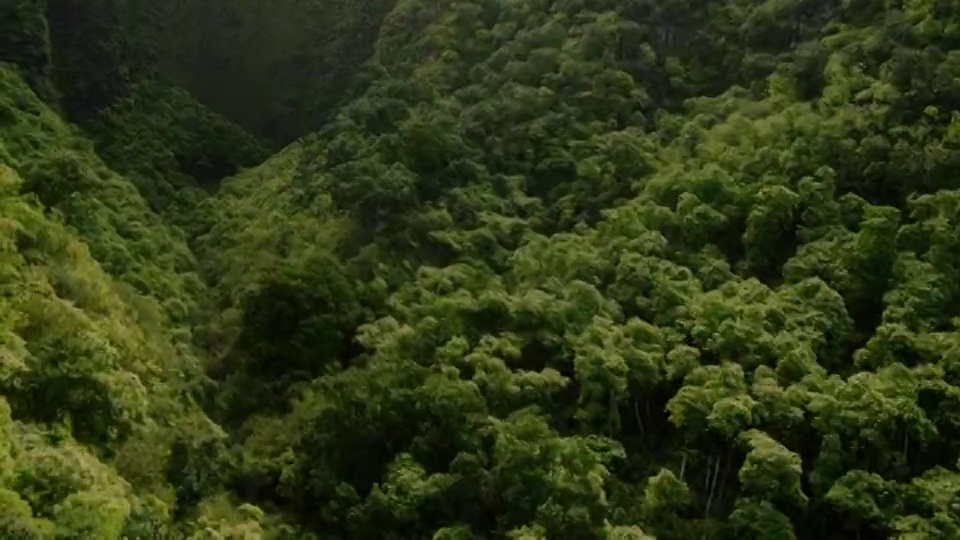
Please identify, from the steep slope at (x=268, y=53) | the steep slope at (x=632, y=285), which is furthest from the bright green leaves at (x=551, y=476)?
the steep slope at (x=268, y=53)

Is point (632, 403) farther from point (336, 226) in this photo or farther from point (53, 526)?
point (53, 526)

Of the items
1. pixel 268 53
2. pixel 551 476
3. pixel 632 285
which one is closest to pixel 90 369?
pixel 551 476

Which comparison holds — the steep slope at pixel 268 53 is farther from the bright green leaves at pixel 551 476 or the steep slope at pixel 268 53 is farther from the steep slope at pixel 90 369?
the bright green leaves at pixel 551 476

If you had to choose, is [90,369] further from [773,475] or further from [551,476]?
[773,475]

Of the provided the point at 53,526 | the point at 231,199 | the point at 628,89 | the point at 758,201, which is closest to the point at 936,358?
the point at 758,201

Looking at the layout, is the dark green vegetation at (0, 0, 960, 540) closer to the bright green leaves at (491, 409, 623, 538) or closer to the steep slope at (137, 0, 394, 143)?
the bright green leaves at (491, 409, 623, 538)

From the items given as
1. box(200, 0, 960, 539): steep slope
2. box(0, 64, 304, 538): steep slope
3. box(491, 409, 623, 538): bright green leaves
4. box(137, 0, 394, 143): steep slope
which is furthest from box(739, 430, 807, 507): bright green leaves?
box(137, 0, 394, 143): steep slope
